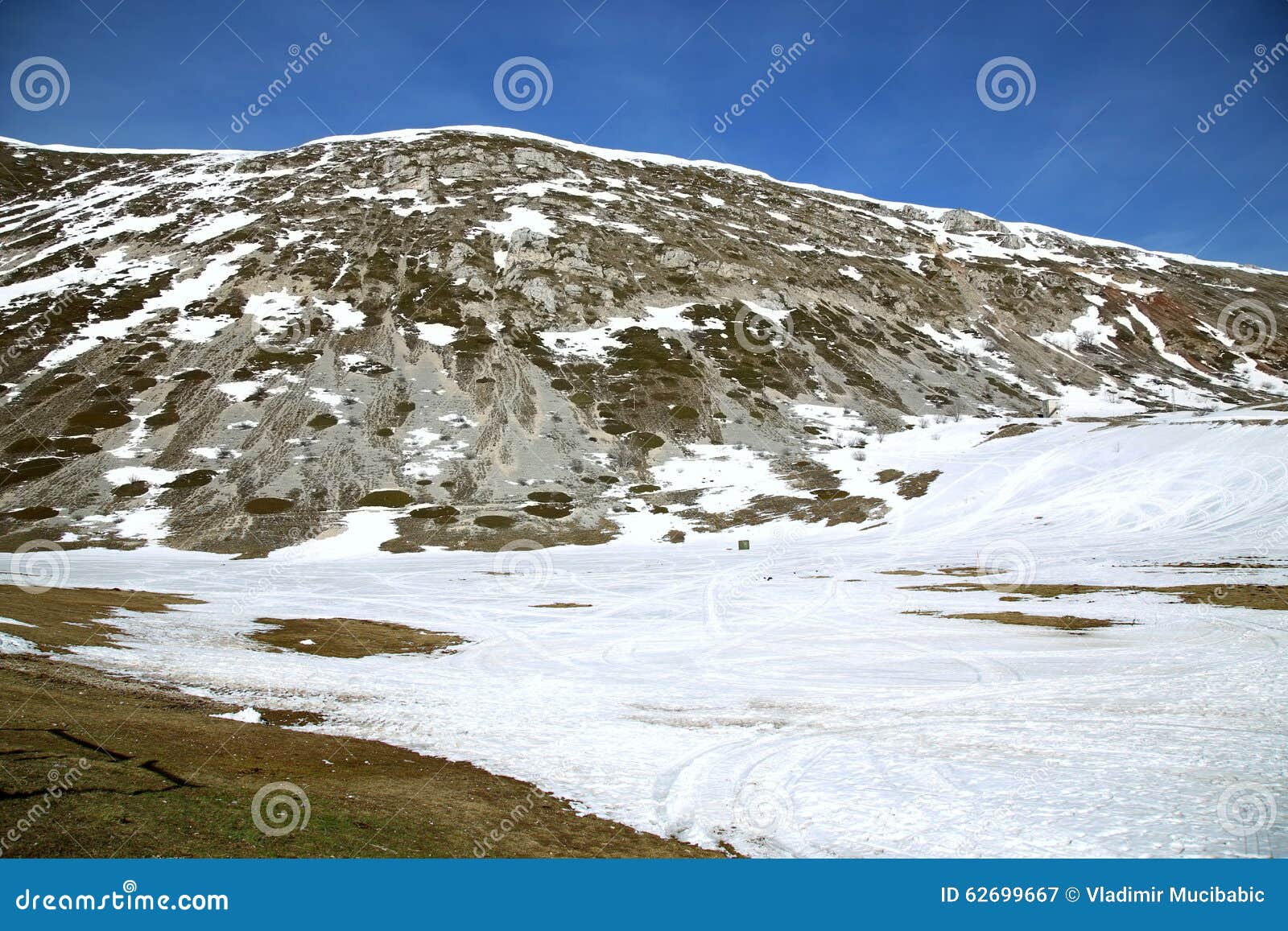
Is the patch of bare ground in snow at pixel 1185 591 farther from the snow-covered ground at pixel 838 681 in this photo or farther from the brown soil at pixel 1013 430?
the brown soil at pixel 1013 430

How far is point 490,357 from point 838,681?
4122 inches

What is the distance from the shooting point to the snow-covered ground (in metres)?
14.2

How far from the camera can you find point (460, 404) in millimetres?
112188

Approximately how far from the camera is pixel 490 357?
123 metres

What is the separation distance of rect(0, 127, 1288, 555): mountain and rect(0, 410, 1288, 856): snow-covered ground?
24223 mm

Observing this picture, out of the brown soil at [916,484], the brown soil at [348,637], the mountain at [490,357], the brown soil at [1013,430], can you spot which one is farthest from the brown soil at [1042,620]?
the brown soil at [1013,430]

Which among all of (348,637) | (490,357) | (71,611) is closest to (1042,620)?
(348,637)

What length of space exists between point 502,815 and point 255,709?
10.8 metres

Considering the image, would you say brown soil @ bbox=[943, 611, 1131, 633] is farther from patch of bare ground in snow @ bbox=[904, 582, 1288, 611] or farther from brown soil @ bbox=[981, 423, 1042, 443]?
brown soil @ bbox=[981, 423, 1042, 443]

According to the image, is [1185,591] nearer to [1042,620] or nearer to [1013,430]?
[1042,620]

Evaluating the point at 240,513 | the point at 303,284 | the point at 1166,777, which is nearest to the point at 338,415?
the point at 240,513

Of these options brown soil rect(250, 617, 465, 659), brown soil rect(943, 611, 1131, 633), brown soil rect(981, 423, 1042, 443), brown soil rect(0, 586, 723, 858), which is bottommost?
brown soil rect(0, 586, 723, 858)

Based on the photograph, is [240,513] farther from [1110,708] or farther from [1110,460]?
[1110,460]

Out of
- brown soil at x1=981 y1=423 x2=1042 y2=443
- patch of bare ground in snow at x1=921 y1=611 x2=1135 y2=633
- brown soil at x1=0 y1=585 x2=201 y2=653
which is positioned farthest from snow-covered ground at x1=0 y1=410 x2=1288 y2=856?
brown soil at x1=981 y1=423 x2=1042 y2=443
